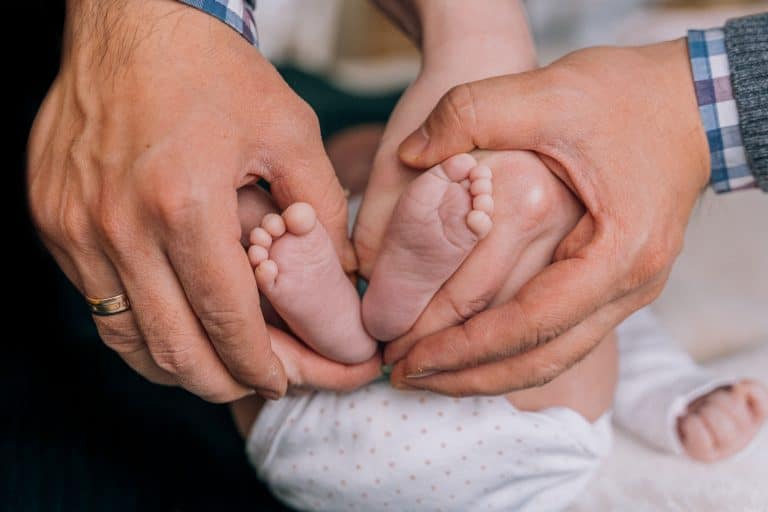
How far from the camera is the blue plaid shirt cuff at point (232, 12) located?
0.73 meters

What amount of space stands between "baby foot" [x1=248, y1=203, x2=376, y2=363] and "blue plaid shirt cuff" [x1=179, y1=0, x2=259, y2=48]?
0.67 ft

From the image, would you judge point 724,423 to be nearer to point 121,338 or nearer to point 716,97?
point 716,97

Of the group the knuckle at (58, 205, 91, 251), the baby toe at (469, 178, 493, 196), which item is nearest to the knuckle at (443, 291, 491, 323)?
the baby toe at (469, 178, 493, 196)

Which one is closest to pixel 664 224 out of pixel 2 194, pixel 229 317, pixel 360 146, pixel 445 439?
pixel 445 439

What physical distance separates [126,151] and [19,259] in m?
0.53

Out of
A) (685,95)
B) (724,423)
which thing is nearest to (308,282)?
(685,95)

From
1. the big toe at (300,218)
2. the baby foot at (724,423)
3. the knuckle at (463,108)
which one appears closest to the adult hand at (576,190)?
the knuckle at (463,108)

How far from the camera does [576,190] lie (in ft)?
2.47

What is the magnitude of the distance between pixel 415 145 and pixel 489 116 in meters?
0.09

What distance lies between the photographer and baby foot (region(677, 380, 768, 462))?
96 cm

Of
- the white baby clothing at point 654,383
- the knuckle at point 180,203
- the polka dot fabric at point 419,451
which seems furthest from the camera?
the white baby clothing at point 654,383

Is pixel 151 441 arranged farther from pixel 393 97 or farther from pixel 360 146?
pixel 393 97

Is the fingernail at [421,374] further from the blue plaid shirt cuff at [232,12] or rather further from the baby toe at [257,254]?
the blue plaid shirt cuff at [232,12]

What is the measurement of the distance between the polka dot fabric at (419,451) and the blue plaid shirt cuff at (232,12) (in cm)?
45
